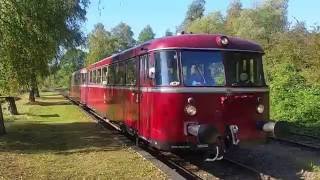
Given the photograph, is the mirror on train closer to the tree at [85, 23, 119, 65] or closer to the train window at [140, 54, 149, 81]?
the train window at [140, 54, 149, 81]

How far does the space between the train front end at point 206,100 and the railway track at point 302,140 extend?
410 cm

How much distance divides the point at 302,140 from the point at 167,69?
296 inches

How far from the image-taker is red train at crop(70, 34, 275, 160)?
1170 centimetres

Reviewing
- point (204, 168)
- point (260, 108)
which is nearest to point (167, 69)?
point (260, 108)

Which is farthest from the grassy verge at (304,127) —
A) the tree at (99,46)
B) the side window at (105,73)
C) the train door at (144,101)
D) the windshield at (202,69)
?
the tree at (99,46)

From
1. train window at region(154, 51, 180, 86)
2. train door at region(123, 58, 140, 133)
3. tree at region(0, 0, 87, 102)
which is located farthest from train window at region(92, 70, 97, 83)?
train window at region(154, 51, 180, 86)

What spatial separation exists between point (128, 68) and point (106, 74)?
5.61 metres

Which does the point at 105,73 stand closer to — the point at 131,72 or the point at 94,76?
the point at 94,76

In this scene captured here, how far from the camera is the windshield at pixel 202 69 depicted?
11.8 metres

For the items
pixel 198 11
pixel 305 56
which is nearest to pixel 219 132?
pixel 305 56

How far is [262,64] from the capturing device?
41.7 ft

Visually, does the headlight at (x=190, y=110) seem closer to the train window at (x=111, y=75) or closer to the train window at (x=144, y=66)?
the train window at (x=144, y=66)

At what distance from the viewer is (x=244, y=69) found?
12383 mm

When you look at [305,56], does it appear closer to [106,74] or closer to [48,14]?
[106,74]
